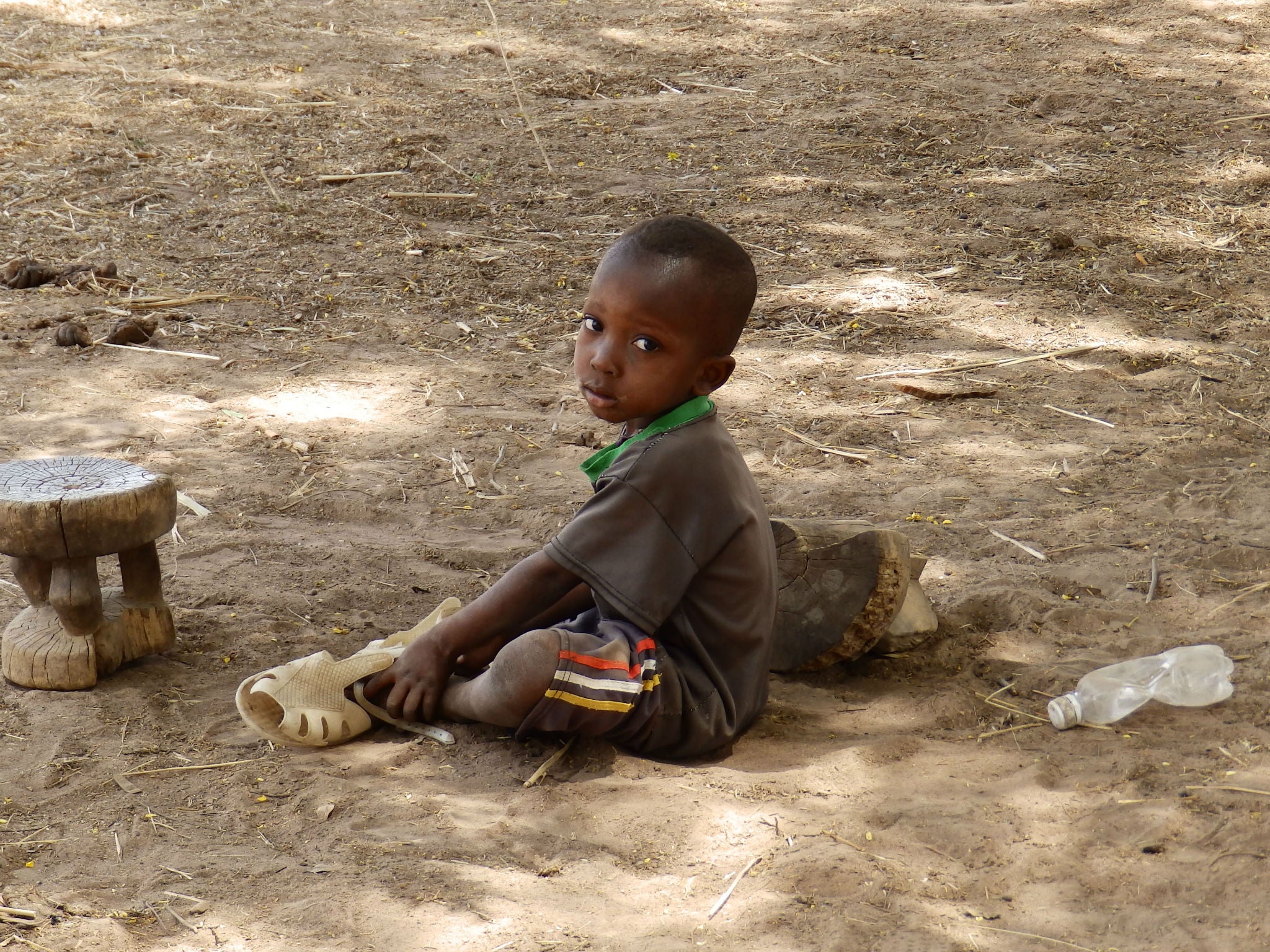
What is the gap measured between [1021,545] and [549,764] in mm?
1890

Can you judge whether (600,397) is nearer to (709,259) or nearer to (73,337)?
(709,259)

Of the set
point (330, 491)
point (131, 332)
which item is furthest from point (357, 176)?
point (330, 491)

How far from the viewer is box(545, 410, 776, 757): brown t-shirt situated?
271cm

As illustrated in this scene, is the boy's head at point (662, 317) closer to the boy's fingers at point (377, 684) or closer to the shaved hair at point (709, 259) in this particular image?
the shaved hair at point (709, 259)

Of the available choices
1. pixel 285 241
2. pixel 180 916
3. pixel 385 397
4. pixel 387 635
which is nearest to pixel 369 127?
pixel 285 241

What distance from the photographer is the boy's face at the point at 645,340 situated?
2.71 metres

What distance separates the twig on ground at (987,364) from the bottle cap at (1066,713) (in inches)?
105

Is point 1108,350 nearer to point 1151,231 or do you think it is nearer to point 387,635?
point 1151,231

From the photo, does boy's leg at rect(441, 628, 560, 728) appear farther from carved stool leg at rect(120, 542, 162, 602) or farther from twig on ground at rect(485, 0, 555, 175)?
twig on ground at rect(485, 0, 555, 175)

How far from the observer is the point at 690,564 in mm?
2742

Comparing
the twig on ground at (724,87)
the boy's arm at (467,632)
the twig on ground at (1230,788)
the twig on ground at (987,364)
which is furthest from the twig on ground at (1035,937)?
the twig on ground at (724,87)

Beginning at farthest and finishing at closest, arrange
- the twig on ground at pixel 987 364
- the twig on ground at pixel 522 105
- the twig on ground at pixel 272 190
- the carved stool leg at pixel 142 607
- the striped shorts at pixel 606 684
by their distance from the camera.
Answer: the twig on ground at pixel 522 105, the twig on ground at pixel 272 190, the twig on ground at pixel 987 364, the carved stool leg at pixel 142 607, the striped shorts at pixel 606 684

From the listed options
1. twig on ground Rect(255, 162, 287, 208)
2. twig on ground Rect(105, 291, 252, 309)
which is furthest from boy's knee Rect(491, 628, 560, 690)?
twig on ground Rect(255, 162, 287, 208)

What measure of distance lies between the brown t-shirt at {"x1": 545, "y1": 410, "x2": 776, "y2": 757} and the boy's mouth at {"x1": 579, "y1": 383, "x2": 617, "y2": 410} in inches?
4.4
